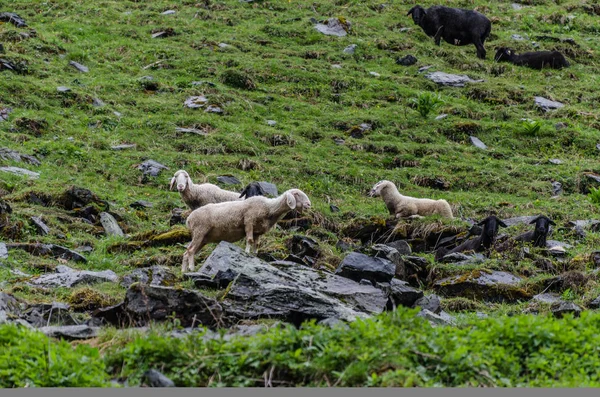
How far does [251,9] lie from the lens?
1383 inches

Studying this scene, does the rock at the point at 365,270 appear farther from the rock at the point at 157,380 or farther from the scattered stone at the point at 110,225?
the rock at the point at 157,380

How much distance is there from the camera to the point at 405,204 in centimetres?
2125

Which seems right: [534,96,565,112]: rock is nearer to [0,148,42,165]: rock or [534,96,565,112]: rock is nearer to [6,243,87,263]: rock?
[0,148,42,165]: rock

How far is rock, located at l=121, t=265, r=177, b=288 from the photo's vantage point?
13.2 meters

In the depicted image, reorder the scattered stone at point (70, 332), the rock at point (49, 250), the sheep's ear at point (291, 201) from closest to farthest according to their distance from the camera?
the scattered stone at point (70, 332) → the sheep's ear at point (291, 201) → the rock at point (49, 250)

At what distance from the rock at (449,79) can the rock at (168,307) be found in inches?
795

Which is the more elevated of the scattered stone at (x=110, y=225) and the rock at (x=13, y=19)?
the scattered stone at (x=110, y=225)

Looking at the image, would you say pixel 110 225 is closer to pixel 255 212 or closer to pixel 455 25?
pixel 255 212

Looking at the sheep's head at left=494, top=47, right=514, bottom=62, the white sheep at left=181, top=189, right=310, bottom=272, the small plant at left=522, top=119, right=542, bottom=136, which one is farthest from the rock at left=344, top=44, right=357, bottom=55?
the white sheep at left=181, top=189, right=310, bottom=272

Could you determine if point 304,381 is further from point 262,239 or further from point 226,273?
point 262,239

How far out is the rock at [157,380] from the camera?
8406mm

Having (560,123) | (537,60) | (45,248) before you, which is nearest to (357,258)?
(45,248)

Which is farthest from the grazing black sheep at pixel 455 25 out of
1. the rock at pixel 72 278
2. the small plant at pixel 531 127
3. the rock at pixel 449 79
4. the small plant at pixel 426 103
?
the rock at pixel 72 278

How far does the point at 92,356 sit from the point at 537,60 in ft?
86.0
